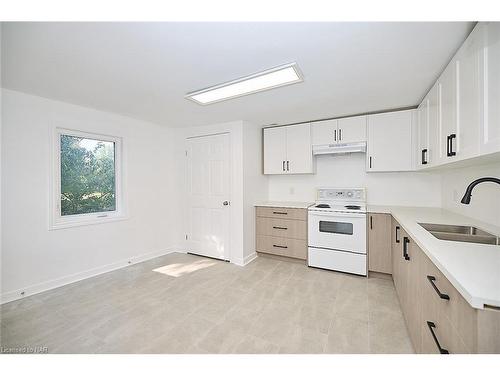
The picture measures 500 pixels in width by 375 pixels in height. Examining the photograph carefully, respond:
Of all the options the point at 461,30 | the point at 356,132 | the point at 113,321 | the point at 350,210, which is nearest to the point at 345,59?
the point at 461,30

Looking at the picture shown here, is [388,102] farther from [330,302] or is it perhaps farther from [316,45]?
[330,302]

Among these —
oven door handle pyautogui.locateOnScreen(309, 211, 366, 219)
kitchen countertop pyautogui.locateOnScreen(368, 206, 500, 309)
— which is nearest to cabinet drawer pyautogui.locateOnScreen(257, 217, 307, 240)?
oven door handle pyautogui.locateOnScreen(309, 211, 366, 219)

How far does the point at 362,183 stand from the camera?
10.8 ft

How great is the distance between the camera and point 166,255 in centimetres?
373

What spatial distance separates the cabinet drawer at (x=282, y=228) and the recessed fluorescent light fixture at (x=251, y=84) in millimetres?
1972

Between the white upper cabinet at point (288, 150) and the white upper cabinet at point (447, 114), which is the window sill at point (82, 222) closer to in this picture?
the white upper cabinet at point (288, 150)

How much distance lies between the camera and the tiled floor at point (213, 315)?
1.63 m

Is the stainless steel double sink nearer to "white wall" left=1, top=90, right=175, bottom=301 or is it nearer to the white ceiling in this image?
the white ceiling

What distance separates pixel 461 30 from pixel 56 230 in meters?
4.15

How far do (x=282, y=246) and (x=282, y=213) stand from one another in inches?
20.5

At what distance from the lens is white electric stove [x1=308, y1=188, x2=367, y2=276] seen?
110 inches

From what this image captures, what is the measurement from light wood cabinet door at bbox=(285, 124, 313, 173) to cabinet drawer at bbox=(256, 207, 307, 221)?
654 millimetres

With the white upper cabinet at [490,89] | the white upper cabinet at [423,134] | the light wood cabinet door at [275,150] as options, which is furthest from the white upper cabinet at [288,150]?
the white upper cabinet at [490,89]

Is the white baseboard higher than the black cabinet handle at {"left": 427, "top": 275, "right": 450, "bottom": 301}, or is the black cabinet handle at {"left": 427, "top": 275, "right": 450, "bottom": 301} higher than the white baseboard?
the black cabinet handle at {"left": 427, "top": 275, "right": 450, "bottom": 301}
